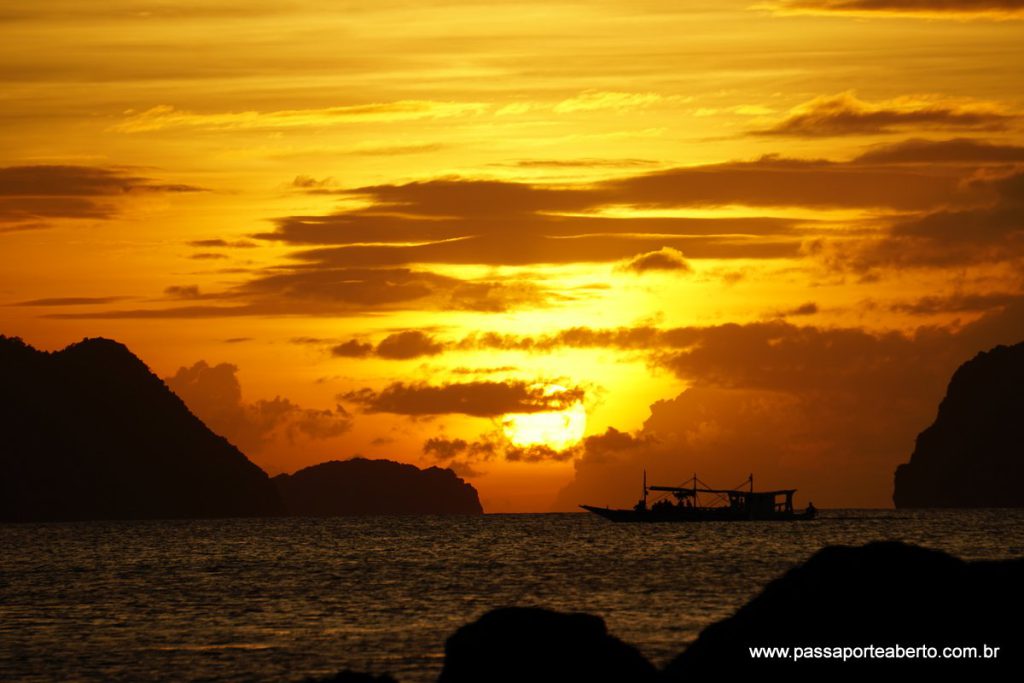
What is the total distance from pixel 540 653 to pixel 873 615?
8.92 meters

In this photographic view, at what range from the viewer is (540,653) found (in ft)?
126

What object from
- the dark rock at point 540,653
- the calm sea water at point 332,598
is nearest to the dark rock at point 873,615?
the dark rock at point 540,653

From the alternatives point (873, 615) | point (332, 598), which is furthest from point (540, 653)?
point (332, 598)

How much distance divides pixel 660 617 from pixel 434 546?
10531 centimetres

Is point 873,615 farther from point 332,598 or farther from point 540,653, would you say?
point 332,598

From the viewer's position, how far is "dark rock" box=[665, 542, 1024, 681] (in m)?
38.9

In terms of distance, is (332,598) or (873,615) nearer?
(873,615)

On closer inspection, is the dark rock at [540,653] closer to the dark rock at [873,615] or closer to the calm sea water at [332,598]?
the dark rock at [873,615]

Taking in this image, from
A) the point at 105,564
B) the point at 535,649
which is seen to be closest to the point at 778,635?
the point at 535,649

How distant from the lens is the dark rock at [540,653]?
38094 mm

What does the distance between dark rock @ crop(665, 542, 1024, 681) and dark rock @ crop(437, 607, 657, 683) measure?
210 centimetres

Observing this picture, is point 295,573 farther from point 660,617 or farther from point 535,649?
point 535,649

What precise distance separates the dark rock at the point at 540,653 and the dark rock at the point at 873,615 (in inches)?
82.5

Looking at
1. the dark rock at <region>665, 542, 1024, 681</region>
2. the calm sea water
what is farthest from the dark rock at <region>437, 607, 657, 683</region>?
the calm sea water
